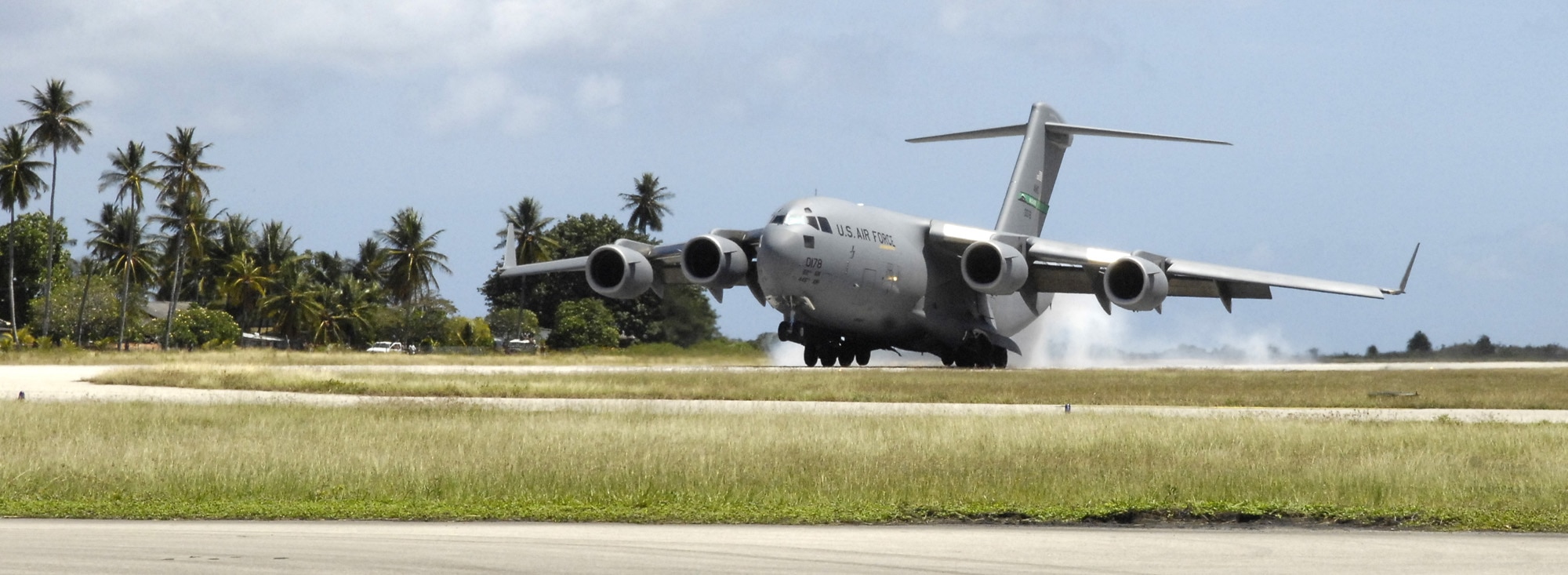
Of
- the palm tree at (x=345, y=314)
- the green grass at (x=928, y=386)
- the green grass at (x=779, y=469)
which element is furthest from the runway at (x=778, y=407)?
the palm tree at (x=345, y=314)

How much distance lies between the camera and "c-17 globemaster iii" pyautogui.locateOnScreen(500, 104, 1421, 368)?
1599 inches

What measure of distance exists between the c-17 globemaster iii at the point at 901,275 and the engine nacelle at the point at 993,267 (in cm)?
4

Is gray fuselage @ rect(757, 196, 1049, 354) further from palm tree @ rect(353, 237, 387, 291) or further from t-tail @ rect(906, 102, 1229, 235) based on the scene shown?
palm tree @ rect(353, 237, 387, 291)

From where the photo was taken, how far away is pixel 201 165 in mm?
80750

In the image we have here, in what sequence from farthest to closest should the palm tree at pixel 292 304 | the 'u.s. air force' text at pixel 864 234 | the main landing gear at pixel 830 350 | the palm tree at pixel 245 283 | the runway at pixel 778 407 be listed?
the palm tree at pixel 292 304
the palm tree at pixel 245 283
the main landing gear at pixel 830 350
the 'u.s. air force' text at pixel 864 234
the runway at pixel 778 407

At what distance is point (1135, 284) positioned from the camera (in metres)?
41.0

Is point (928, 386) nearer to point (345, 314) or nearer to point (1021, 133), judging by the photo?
point (1021, 133)

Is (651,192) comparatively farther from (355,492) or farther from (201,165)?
(355,492)

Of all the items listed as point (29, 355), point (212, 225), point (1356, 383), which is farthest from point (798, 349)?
point (212, 225)

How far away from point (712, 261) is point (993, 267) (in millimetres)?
7579

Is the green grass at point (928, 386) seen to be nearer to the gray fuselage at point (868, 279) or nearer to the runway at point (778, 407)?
the runway at point (778, 407)

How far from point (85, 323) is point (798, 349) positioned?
196ft

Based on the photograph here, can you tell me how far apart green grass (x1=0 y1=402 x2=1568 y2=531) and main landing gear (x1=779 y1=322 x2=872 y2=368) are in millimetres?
23033

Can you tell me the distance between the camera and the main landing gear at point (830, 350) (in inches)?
1807
